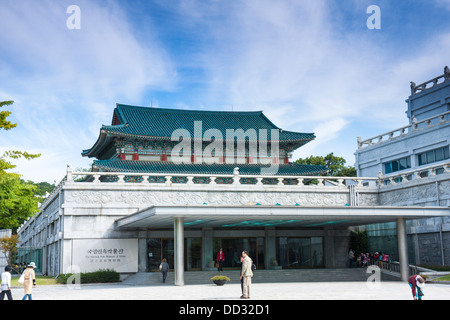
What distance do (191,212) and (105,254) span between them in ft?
36.0

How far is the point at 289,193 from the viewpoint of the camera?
39.1 m

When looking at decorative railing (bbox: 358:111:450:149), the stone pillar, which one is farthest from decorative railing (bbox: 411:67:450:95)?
the stone pillar

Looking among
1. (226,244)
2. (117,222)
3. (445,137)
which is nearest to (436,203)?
(445,137)

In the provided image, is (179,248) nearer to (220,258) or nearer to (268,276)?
(268,276)

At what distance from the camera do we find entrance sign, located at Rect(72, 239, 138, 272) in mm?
34281

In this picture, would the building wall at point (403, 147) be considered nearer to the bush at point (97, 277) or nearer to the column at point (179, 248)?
the column at point (179, 248)

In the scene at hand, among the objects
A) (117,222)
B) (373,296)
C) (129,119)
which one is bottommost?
(373,296)

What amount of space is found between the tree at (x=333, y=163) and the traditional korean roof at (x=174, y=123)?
15.2m

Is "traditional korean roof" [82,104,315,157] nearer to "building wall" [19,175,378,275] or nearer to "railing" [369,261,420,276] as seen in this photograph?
"building wall" [19,175,378,275]

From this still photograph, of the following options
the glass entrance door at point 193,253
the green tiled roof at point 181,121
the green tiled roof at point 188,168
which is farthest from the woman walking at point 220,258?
the green tiled roof at point 181,121

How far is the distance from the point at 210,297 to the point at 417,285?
760cm

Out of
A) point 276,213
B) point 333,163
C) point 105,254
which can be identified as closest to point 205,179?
point 105,254

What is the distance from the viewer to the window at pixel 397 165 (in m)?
45.9

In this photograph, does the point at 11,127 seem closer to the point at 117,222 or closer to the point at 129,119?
the point at 117,222
